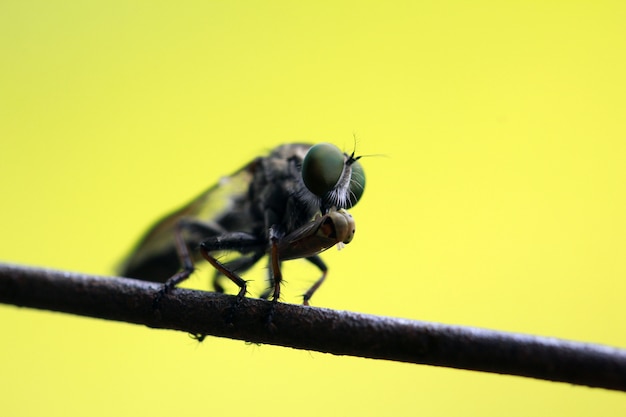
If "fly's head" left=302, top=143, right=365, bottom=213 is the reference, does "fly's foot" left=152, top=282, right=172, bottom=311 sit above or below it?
below

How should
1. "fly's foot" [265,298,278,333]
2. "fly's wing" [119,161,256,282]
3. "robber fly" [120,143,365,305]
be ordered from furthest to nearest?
"fly's wing" [119,161,256,282] < "robber fly" [120,143,365,305] < "fly's foot" [265,298,278,333]

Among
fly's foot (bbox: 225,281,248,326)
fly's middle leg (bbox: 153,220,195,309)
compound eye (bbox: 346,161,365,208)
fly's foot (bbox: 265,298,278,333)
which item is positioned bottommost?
fly's middle leg (bbox: 153,220,195,309)

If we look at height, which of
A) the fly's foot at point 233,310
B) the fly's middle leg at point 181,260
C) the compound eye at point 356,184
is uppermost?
the compound eye at point 356,184

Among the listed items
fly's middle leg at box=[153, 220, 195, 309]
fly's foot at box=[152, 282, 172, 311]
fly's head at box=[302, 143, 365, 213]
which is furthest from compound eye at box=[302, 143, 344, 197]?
fly's foot at box=[152, 282, 172, 311]

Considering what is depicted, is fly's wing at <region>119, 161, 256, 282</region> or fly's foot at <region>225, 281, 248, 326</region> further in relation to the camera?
fly's wing at <region>119, 161, 256, 282</region>

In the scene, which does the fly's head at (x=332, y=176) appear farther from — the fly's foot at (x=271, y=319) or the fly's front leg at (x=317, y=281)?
the fly's foot at (x=271, y=319)

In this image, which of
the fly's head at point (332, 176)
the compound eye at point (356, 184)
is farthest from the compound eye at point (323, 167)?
the compound eye at point (356, 184)

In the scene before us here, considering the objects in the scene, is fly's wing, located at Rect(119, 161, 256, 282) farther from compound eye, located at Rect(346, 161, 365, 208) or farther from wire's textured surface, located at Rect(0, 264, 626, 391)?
wire's textured surface, located at Rect(0, 264, 626, 391)

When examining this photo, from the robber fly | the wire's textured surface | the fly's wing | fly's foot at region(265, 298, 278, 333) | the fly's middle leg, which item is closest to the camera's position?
the wire's textured surface
